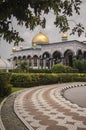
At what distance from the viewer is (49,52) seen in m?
71.2

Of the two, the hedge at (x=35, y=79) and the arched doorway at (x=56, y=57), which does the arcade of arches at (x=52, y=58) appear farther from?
the hedge at (x=35, y=79)

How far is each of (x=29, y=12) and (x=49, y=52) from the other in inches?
2542

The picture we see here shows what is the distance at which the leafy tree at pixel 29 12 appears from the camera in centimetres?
626

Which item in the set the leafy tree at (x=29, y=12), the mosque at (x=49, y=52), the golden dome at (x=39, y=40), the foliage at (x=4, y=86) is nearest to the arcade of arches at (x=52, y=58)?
the mosque at (x=49, y=52)

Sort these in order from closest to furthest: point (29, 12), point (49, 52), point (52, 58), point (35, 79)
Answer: point (29, 12), point (35, 79), point (49, 52), point (52, 58)

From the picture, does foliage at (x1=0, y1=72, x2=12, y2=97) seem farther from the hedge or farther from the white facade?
the white facade

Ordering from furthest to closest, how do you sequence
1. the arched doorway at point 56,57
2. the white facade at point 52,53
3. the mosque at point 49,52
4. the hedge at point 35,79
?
the arched doorway at point 56,57 → the mosque at point 49,52 → the white facade at point 52,53 → the hedge at point 35,79

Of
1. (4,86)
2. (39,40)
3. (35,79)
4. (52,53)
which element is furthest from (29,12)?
(39,40)

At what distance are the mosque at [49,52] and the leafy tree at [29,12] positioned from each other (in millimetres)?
56201

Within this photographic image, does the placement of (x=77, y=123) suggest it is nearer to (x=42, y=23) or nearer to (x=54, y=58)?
(x=42, y=23)

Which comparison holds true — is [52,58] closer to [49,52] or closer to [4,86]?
[49,52]

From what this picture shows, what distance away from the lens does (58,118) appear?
33.6 ft

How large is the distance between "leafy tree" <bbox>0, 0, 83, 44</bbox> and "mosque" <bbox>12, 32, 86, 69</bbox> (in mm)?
56201

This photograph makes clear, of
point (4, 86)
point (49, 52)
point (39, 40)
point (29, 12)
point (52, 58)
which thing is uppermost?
point (39, 40)
